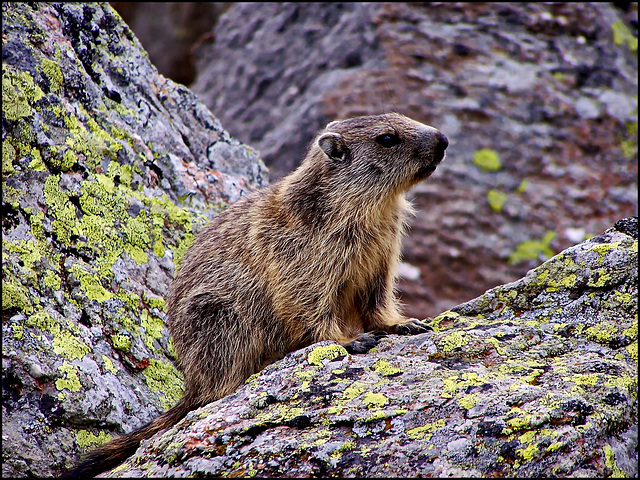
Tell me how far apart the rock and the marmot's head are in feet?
14.4

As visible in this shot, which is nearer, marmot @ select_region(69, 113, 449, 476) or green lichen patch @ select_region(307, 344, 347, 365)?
green lichen patch @ select_region(307, 344, 347, 365)

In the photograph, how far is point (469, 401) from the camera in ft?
15.1

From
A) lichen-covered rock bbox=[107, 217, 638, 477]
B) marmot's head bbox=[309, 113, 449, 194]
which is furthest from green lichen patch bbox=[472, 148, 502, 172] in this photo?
lichen-covered rock bbox=[107, 217, 638, 477]

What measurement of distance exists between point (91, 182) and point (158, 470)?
3.39m

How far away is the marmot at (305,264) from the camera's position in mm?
6348

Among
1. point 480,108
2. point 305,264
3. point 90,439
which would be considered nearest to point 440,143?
point 305,264

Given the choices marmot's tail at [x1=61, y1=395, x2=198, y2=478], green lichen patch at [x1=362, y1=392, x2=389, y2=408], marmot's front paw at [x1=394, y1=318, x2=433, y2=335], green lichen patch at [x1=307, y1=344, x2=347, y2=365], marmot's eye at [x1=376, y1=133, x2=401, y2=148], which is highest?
marmot's eye at [x1=376, y1=133, x2=401, y2=148]

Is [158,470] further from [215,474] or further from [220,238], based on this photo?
[220,238]

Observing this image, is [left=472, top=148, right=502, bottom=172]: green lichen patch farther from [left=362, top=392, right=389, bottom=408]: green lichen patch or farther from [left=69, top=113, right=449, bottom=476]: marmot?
[left=362, top=392, right=389, bottom=408]: green lichen patch

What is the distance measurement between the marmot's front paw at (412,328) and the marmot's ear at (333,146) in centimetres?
198

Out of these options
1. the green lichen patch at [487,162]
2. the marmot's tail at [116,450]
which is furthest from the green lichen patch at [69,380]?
the green lichen patch at [487,162]

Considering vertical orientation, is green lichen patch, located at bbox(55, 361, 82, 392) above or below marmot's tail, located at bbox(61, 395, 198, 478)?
above

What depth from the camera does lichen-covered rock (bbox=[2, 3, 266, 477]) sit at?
534cm

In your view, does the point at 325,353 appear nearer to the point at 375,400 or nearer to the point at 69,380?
the point at 375,400
